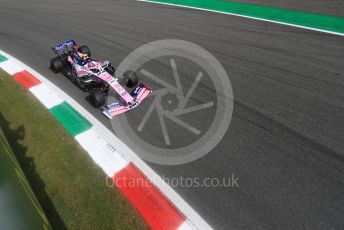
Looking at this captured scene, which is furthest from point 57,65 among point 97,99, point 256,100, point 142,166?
point 256,100

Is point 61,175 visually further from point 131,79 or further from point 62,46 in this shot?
point 62,46

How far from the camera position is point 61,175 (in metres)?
5.18

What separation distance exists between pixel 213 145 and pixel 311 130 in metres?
1.82

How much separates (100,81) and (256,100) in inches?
144

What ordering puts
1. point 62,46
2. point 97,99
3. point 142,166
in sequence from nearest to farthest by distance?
1. point 142,166
2. point 97,99
3. point 62,46

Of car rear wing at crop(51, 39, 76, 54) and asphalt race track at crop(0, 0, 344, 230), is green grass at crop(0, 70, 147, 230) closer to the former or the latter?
asphalt race track at crop(0, 0, 344, 230)

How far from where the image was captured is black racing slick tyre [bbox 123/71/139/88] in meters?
7.31

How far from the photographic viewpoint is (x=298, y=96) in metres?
6.57

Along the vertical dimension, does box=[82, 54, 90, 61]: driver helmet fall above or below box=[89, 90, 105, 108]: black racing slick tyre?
above

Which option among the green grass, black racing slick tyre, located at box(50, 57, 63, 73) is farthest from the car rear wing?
the green grass

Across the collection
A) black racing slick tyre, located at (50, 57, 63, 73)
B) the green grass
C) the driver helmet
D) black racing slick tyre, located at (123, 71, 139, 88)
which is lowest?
the green grass

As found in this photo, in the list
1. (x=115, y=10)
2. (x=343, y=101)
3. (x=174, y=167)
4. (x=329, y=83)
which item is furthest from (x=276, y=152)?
(x=115, y=10)

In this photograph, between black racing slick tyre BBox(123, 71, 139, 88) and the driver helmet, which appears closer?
black racing slick tyre BBox(123, 71, 139, 88)

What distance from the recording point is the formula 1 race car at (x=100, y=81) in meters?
6.72
